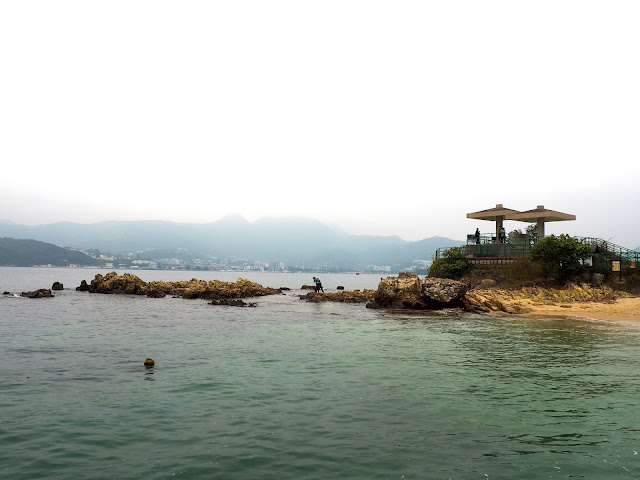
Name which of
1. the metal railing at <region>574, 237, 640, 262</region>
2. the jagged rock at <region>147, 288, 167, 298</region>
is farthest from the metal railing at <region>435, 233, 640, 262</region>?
the jagged rock at <region>147, 288, 167, 298</region>

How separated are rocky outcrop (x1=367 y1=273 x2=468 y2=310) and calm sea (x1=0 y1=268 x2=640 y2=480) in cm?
1649

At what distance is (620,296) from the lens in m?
40.8

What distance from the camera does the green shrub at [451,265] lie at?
173 ft

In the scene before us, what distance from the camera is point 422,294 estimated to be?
4038 centimetres

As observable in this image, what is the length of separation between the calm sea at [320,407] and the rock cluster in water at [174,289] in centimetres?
3365

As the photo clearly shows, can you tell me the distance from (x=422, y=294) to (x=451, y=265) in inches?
561

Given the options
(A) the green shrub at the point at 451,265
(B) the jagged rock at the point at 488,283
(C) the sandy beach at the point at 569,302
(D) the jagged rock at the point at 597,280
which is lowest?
(C) the sandy beach at the point at 569,302

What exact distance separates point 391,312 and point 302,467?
31323mm

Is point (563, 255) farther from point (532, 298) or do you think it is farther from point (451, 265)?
point (451, 265)

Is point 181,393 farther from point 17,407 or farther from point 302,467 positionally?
point 302,467

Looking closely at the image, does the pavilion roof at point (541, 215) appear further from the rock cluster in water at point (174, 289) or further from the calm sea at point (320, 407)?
the rock cluster in water at point (174, 289)

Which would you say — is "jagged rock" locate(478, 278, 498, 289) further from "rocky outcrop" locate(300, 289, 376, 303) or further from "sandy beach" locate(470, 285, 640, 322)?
"rocky outcrop" locate(300, 289, 376, 303)

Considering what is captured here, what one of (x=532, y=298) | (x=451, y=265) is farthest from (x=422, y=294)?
(x=451, y=265)

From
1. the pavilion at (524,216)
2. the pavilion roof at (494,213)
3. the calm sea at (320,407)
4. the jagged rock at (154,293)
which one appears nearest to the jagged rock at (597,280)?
the pavilion at (524,216)
